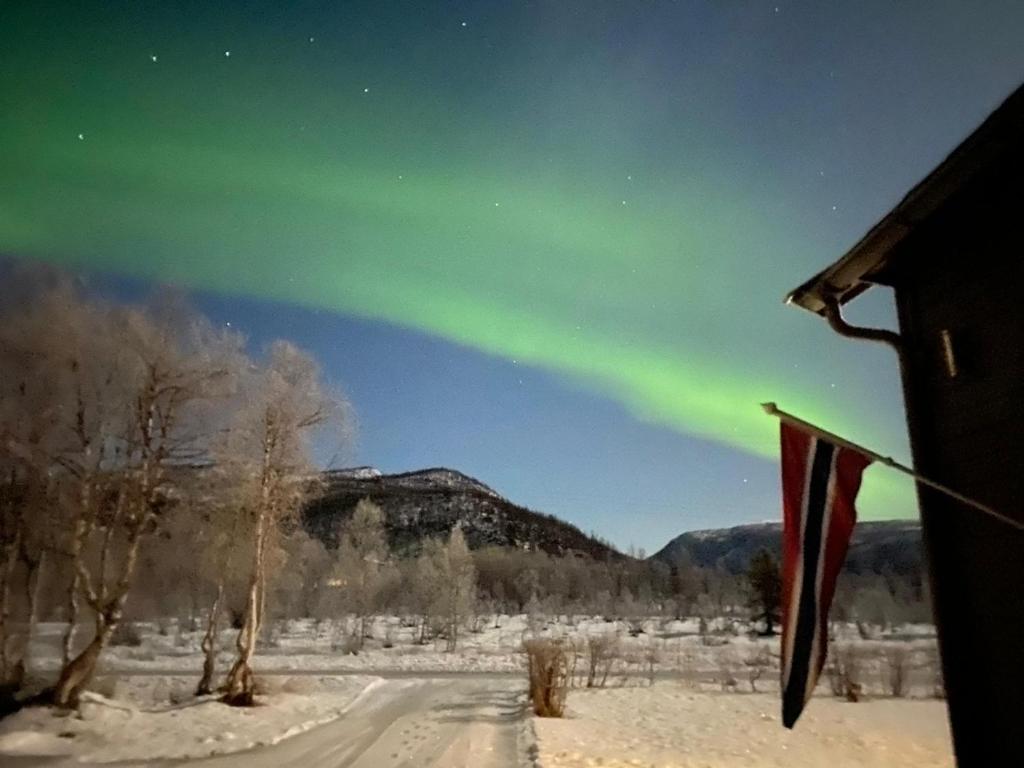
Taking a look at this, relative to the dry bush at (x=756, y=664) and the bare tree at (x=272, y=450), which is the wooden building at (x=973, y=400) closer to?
the bare tree at (x=272, y=450)

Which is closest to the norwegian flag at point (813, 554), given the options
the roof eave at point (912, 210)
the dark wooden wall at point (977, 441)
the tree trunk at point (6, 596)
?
the dark wooden wall at point (977, 441)

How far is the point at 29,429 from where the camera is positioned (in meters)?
15.5

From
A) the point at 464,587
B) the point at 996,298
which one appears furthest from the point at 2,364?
the point at 464,587

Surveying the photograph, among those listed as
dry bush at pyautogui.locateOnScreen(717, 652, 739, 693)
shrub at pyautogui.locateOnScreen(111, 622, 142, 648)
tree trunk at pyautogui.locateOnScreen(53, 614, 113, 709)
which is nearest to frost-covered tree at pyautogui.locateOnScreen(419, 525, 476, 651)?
dry bush at pyautogui.locateOnScreen(717, 652, 739, 693)

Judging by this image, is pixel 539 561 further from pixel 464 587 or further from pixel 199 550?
pixel 199 550

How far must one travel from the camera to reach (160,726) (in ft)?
43.8

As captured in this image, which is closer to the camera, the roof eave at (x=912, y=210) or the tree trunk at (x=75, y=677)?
the roof eave at (x=912, y=210)

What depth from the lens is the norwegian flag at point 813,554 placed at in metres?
4.16

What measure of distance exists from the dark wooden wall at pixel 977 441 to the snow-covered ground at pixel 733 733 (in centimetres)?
762

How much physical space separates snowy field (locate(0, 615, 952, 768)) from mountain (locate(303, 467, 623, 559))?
90.5 metres

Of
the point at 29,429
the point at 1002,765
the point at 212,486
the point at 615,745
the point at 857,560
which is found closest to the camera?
the point at 1002,765

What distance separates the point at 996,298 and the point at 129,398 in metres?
16.9

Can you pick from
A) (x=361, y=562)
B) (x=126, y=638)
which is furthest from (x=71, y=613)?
(x=361, y=562)

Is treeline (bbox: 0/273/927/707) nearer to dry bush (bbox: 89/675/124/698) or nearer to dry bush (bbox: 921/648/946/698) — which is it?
dry bush (bbox: 89/675/124/698)
